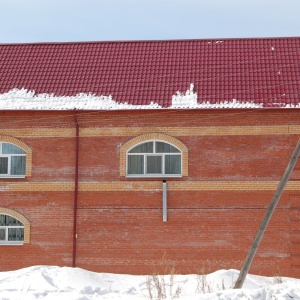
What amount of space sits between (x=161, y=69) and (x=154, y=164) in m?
3.08

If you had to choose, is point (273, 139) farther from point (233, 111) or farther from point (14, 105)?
point (14, 105)

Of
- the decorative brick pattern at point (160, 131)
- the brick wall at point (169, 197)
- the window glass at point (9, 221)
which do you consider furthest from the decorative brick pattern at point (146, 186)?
the decorative brick pattern at point (160, 131)

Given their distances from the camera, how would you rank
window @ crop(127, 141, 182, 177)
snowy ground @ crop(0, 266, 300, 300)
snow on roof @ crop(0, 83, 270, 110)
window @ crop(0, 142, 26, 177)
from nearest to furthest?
snowy ground @ crop(0, 266, 300, 300)
snow on roof @ crop(0, 83, 270, 110)
window @ crop(127, 141, 182, 177)
window @ crop(0, 142, 26, 177)

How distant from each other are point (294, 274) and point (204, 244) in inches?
98.9

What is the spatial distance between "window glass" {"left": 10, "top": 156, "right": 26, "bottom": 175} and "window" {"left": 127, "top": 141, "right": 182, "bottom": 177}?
2994 millimetres

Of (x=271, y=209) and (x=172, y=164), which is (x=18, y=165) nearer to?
(x=172, y=164)

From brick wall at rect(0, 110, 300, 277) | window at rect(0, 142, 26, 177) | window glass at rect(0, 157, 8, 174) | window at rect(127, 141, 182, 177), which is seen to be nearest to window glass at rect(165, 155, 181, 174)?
window at rect(127, 141, 182, 177)

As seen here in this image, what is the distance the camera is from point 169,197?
18.0 metres

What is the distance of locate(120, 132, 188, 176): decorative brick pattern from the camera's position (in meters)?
18.0

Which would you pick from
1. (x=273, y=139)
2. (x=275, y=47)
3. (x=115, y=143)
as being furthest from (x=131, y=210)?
(x=275, y=47)

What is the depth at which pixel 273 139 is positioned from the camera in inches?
706

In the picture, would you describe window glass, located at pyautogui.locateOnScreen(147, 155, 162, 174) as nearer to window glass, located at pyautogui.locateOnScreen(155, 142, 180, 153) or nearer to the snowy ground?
window glass, located at pyautogui.locateOnScreen(155, 142, 180, 153)

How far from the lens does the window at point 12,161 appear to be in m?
18.5

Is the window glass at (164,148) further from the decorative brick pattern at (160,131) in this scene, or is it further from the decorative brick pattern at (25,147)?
the decorative brick pattern at (25,147)
